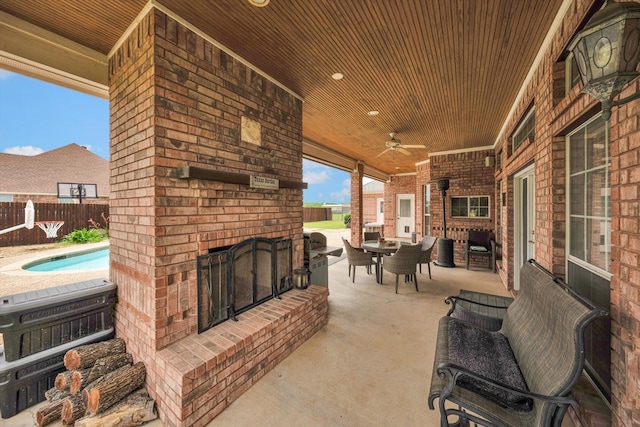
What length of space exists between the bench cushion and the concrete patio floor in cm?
51

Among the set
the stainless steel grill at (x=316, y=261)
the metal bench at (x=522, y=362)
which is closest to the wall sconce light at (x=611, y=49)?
the metal bench at (x=522, y=362)

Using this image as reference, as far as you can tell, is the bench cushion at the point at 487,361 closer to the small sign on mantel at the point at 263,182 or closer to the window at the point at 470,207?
the small sign on mantel at the point at 263,182

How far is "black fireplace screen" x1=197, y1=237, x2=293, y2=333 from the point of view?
2.15 metres

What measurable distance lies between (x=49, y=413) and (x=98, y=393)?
43 centimetres

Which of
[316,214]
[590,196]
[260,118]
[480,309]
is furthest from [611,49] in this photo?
[316,214]

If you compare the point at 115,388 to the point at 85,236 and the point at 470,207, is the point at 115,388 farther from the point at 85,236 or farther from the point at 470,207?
the point at 85,236

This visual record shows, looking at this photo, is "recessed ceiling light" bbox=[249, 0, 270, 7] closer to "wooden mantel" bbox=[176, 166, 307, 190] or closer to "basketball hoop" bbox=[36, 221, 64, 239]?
"wooden mantel" bbox=[176, 166, 307, 190]

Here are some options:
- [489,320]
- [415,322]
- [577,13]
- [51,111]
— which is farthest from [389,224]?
[51,111]

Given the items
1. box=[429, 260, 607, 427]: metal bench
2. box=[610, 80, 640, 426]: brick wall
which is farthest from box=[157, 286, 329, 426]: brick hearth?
box=[610, 80, 640, 426]: brick wall

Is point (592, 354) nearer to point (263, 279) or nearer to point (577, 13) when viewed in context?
point (577, 13)

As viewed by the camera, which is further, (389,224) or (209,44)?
(389,224)

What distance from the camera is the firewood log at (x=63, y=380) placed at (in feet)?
6.01

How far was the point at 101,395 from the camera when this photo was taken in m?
1.66

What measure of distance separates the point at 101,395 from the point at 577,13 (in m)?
4.08
